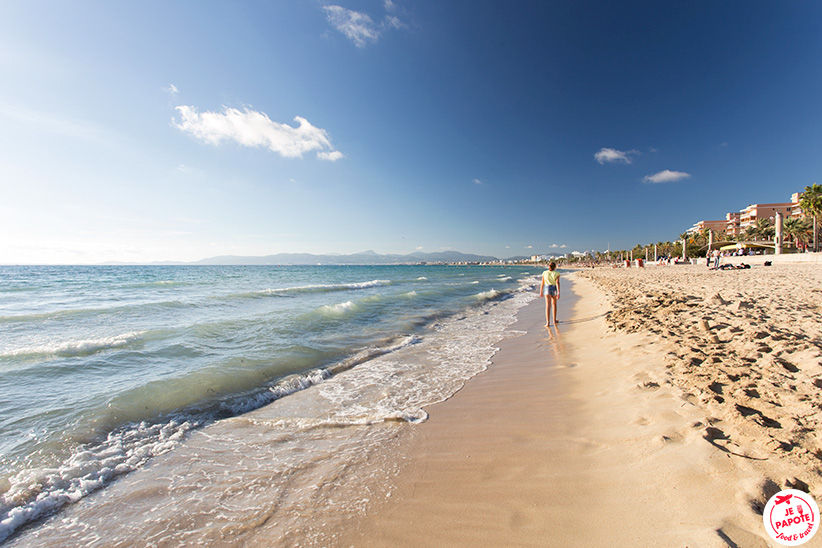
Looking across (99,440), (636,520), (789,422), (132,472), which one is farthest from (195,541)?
(789,422)

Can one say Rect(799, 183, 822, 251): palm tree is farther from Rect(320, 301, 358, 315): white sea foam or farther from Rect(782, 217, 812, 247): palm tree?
Rect(320, 301, 358, 315): white sea foam

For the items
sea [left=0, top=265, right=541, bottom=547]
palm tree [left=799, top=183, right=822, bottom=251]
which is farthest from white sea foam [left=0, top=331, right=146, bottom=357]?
palm tree [left=799, top=183, right=822, bottom=251]

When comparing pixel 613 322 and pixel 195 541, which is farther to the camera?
pixel 613 322

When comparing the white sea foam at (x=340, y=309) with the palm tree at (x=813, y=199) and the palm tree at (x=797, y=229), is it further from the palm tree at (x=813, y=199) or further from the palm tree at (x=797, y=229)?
the palm tree at (x=797, y=229)

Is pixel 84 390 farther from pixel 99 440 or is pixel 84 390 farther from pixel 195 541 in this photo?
pixel 195 541

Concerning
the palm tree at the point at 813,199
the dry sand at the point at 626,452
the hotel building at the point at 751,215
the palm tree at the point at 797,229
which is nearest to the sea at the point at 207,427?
the dry sand at the point at 626,452

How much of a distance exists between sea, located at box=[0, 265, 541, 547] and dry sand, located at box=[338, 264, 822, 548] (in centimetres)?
56

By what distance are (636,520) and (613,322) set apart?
7704 millimetres

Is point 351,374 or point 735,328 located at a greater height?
point 735,328

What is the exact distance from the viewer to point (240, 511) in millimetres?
2707

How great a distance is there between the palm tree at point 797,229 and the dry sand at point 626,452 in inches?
2965

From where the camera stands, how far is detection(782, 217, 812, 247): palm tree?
53256mm

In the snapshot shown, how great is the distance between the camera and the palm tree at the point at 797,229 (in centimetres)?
5326

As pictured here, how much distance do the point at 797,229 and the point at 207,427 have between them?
83.8 m
